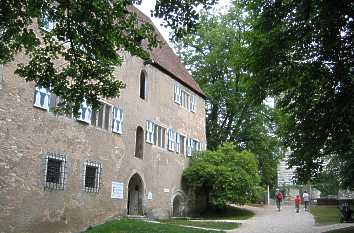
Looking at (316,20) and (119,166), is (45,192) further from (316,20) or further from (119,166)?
(316,20)

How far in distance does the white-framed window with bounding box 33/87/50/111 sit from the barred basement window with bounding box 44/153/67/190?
198 cm

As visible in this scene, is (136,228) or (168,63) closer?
(136,228)

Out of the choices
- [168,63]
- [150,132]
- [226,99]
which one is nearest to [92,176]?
[150,132]

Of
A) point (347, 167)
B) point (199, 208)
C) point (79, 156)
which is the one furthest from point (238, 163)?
point (79, 156)

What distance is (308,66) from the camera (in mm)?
16016

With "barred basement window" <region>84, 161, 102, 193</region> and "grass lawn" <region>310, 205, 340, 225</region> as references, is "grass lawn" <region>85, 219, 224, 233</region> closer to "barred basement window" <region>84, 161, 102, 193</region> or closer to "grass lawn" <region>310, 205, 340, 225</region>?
"barred basement window" <region>84, 161, 102, 193</region>

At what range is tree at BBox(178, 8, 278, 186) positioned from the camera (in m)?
42.2

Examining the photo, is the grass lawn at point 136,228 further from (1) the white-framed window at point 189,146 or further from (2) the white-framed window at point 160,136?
(1) the white-framed window at point 189,146

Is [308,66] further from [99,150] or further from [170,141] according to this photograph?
[170,141]

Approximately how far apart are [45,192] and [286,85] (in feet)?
33.4

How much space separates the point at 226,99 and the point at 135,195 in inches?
661

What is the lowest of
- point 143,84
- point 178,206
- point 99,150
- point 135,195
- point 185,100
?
point 178,206

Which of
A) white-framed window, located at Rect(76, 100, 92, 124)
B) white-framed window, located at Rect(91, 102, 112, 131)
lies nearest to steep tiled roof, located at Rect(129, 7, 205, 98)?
white-framed window, located at Rect(91, 102, 112, 131)

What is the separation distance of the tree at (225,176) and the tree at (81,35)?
65.3 ft
